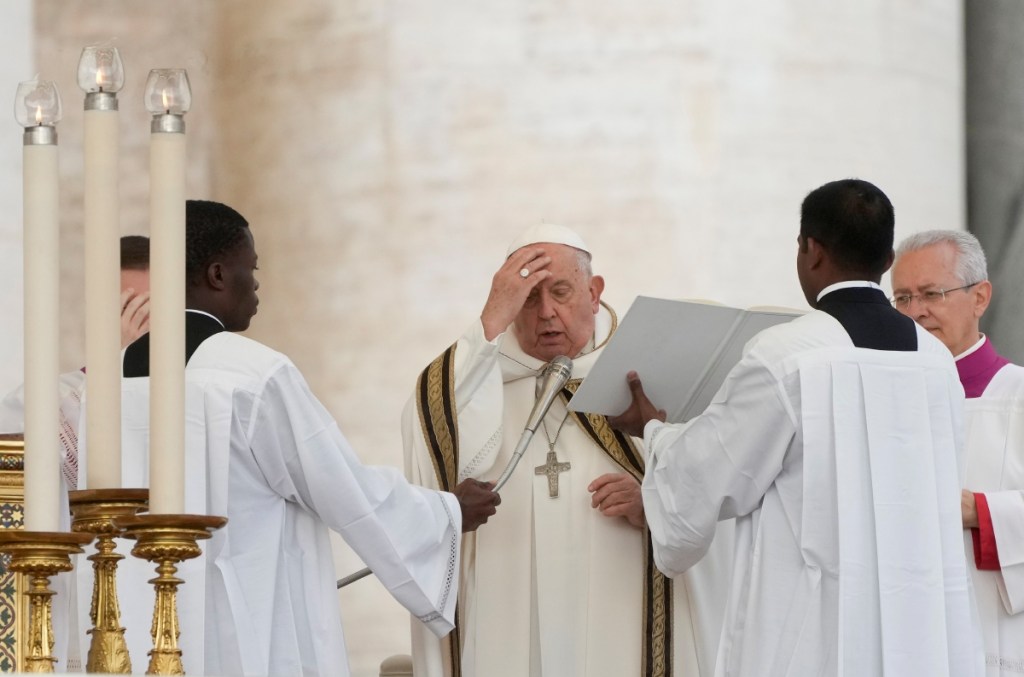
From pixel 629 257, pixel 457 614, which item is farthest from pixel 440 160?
pixel 457 614

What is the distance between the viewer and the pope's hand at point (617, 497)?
5.34 m

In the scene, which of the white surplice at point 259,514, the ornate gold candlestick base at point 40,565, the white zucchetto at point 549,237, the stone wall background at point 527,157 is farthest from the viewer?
the stone wall background at point 527,157

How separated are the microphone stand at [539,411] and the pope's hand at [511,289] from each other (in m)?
0.22

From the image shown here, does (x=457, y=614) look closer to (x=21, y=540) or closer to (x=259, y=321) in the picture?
(x=259, y=321)

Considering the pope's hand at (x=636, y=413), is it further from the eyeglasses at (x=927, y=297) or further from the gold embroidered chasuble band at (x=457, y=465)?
the eyeglasses at (x=927, y=297)

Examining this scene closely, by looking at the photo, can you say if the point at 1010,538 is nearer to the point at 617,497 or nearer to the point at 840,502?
the point at 840,502

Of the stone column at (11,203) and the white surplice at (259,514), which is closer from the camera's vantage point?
the white surplice at (259,514)

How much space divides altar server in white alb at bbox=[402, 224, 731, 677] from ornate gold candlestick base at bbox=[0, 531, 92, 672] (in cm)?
291

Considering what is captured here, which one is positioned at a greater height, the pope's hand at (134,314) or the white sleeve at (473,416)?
the pope's hand at (134,314)

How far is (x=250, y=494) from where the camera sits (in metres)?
4.41

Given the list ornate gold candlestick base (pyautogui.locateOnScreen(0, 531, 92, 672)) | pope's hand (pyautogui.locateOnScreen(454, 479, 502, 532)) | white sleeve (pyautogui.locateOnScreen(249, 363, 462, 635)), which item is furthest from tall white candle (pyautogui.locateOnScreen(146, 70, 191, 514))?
pope's hand (pyautogui.locateOnScreen(454, 479, 502, 532))

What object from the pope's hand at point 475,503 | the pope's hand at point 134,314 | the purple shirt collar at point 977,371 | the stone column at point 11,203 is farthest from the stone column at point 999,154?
the stone column at point 11,203

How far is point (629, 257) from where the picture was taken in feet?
23.8

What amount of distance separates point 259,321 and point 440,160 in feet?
3.61
